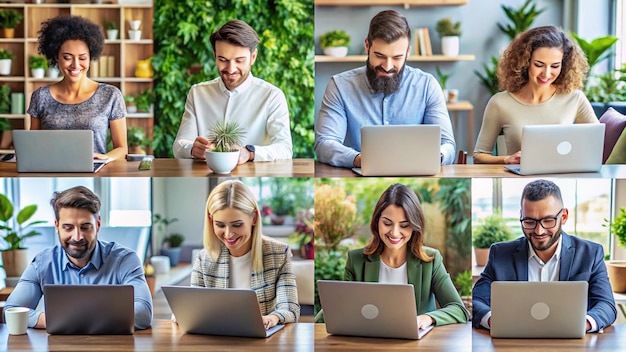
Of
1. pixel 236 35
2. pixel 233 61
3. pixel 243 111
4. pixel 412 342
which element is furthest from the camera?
pixel 243 111

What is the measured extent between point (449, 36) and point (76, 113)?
4294mm

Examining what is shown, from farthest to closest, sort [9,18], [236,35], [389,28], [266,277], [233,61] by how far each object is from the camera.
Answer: [9,18] → [233,61] → [236,35] → [389,28] → [266,277]

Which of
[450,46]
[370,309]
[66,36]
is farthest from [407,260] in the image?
[450,46]

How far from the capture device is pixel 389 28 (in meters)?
2.83

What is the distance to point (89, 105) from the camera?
3137 millimetres

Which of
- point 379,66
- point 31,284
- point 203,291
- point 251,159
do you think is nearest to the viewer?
point 203,291

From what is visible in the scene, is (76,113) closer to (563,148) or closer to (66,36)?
(66,36)

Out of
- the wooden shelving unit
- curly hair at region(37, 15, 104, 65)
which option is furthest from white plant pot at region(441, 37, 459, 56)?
curly hair at region(37, 15, 104, 65)

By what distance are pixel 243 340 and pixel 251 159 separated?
64cm

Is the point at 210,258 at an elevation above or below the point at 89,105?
below

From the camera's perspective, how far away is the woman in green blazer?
8.16 feet

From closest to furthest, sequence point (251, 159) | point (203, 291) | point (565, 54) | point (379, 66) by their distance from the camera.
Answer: point (203, 291) < point (251, 159) < point (379, 66) < point (565, 54)

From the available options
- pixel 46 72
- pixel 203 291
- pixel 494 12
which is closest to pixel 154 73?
pixel 46 72

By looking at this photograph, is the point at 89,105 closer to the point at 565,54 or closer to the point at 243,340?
the point at 243,340
